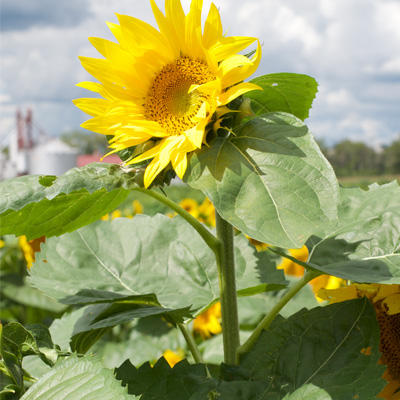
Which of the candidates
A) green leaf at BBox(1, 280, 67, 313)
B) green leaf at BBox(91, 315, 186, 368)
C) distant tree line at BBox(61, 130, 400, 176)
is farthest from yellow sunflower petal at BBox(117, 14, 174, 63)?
distant tree line at BBox(61, 130, 400, 176)

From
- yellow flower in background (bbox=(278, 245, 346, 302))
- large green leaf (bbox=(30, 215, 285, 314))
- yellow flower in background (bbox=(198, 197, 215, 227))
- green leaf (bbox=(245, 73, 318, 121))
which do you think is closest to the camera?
green leaf (bbox=(245, 73, 318, 121))

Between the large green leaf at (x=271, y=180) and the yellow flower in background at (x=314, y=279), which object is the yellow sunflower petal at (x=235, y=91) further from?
the yellow flower in background at (x=314, y=279)

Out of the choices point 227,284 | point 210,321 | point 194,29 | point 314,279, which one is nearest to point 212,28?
point 194,29

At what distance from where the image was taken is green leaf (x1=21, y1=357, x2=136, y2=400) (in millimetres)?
634

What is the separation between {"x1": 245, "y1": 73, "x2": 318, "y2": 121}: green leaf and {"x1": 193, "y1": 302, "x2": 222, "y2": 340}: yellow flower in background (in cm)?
123

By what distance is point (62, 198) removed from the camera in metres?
0.81

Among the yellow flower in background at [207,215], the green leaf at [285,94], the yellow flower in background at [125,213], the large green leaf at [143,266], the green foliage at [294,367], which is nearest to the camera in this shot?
the green foliage at [294,367]

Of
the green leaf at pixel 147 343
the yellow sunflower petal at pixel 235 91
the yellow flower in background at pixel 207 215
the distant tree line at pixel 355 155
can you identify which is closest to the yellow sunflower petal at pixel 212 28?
the yellow sunflower petal at pixel 235 91

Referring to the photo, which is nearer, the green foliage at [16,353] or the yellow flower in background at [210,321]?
the green foliage at [16,353]

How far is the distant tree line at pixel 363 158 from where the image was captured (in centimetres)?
5703

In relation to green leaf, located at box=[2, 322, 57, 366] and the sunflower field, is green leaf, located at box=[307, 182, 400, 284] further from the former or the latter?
green leaf, located at box=[2, 322, 57, 366]

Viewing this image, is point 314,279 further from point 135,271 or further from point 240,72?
point 240,72

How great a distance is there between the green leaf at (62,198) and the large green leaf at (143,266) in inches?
6.0

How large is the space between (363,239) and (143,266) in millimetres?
406
